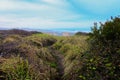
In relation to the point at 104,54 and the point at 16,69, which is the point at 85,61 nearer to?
the point at 104,54

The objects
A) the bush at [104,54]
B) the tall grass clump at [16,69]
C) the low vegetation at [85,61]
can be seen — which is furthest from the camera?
the bush at [104,54]

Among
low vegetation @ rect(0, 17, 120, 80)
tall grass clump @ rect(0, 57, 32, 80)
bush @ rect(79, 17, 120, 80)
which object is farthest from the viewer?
bush @ rect(79, 17, 120, 80)

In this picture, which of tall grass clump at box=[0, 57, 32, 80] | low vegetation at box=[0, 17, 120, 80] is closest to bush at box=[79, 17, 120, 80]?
low vegetation at box=[0, 17, 120, 80]

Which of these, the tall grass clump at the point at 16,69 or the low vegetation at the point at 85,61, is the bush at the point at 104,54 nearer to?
the low vegetation at the point at 85,61

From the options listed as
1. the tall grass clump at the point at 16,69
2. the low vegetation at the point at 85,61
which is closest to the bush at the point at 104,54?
the low vegetation at the point at 85,61

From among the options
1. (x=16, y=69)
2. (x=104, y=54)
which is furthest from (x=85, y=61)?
(x=16, y=69)

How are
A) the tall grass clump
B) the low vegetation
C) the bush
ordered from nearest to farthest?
the tall grass clump
the low vegetation
the bush

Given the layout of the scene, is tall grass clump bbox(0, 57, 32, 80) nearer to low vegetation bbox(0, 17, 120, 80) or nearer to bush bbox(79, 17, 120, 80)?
low vegetation bbox(0, 17, 120, 80)

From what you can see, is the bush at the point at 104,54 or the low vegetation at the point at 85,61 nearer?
the low vegetation at the point at 85,61

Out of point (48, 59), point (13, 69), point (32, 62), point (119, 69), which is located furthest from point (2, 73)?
point (48, 59)

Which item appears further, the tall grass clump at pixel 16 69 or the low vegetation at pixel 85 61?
the low vegetation at pixel 85 61

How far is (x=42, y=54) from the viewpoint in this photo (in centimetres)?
1530

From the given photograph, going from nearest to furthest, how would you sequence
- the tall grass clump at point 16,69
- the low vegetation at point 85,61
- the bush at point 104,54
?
the tall grass clump at point 16,69 → the low vegetation at point 85,61 → the bush at point 104,54

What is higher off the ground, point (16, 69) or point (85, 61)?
point (85, 61)
